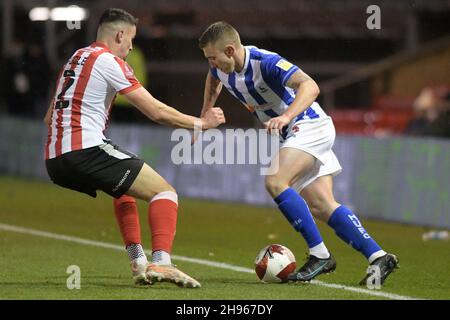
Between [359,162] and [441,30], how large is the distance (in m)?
7.25

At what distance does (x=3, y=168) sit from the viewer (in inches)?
813

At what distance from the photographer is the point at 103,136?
822 cm

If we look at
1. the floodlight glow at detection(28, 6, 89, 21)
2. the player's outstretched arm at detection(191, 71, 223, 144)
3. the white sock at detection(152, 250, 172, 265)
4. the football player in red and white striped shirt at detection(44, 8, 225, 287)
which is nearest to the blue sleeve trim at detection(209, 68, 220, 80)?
the player's outstretched arm at detection(191, 71, 223, 144)

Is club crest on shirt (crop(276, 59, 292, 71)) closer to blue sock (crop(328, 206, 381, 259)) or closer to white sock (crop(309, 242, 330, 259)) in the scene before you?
blue sock (crop(328, 206, 381, 259))

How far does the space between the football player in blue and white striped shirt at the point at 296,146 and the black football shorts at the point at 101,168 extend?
99 cm

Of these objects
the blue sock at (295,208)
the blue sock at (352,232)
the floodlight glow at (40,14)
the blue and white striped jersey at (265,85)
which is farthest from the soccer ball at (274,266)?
the floodlight glow at (40,14)

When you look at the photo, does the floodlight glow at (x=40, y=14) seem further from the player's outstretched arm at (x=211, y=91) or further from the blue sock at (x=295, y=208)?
the blue sock at (x=295, y=208)

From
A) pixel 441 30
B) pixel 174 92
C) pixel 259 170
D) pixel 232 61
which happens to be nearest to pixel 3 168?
pixel 174 92

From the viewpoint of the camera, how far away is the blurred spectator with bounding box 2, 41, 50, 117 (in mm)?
19859

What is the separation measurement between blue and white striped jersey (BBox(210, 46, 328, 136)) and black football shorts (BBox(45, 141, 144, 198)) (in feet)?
3.44

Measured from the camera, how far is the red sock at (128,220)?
334 inches

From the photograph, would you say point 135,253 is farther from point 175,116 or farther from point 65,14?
point 65,14

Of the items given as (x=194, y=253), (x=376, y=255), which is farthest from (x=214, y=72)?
(x=194, y=253)

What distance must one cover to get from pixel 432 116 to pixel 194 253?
19.3ft
